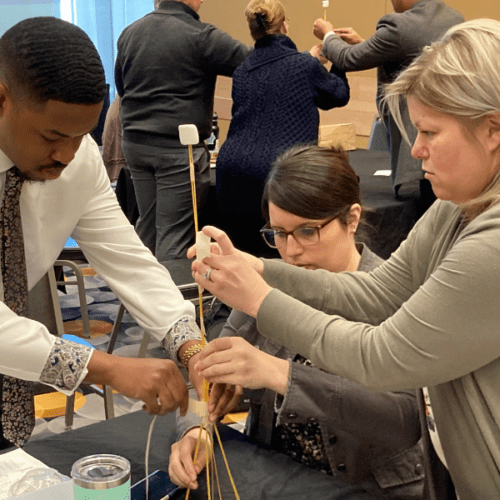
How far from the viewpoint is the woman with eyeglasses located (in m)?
1.19

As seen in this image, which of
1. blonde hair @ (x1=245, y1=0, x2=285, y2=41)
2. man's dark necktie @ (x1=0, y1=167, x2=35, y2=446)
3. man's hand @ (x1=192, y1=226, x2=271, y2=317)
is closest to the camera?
man's hand @ (x1=192, y1=226, x2=271, y2=317)

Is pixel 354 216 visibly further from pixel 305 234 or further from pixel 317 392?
pixel 317 392

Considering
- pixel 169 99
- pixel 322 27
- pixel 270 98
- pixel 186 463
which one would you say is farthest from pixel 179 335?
pixel 322 27

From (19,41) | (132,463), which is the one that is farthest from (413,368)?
(19,41)

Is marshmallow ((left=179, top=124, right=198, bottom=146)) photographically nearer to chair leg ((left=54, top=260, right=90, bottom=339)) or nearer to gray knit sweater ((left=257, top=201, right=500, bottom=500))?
gray knit sweater ((left=257, top=201, right=500, bottom=500))

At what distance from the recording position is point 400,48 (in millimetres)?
2797

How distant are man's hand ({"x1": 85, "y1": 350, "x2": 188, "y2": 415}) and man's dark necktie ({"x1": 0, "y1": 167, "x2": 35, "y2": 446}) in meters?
0.30

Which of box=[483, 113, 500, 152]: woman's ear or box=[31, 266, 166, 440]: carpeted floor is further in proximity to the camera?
box=[31, 266, 166, 440]: carpeted floor

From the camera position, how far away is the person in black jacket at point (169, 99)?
10.3 feet

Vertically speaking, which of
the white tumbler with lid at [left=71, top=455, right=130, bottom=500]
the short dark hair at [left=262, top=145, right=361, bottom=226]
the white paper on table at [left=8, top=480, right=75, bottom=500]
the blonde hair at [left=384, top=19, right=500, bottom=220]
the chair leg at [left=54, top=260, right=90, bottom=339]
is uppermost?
the blonde hair at [left=384, top=19, right=500, bottom=220]

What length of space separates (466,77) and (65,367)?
33.7 inches

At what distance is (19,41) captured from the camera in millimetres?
1210

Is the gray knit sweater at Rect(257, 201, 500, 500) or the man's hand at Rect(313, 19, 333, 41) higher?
the man's hand at Rect(313, 19, 333, 41)

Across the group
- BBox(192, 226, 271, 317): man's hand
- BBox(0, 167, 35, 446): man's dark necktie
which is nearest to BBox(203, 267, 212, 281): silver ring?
BBox(192, 226, 271, 317): man's hand
